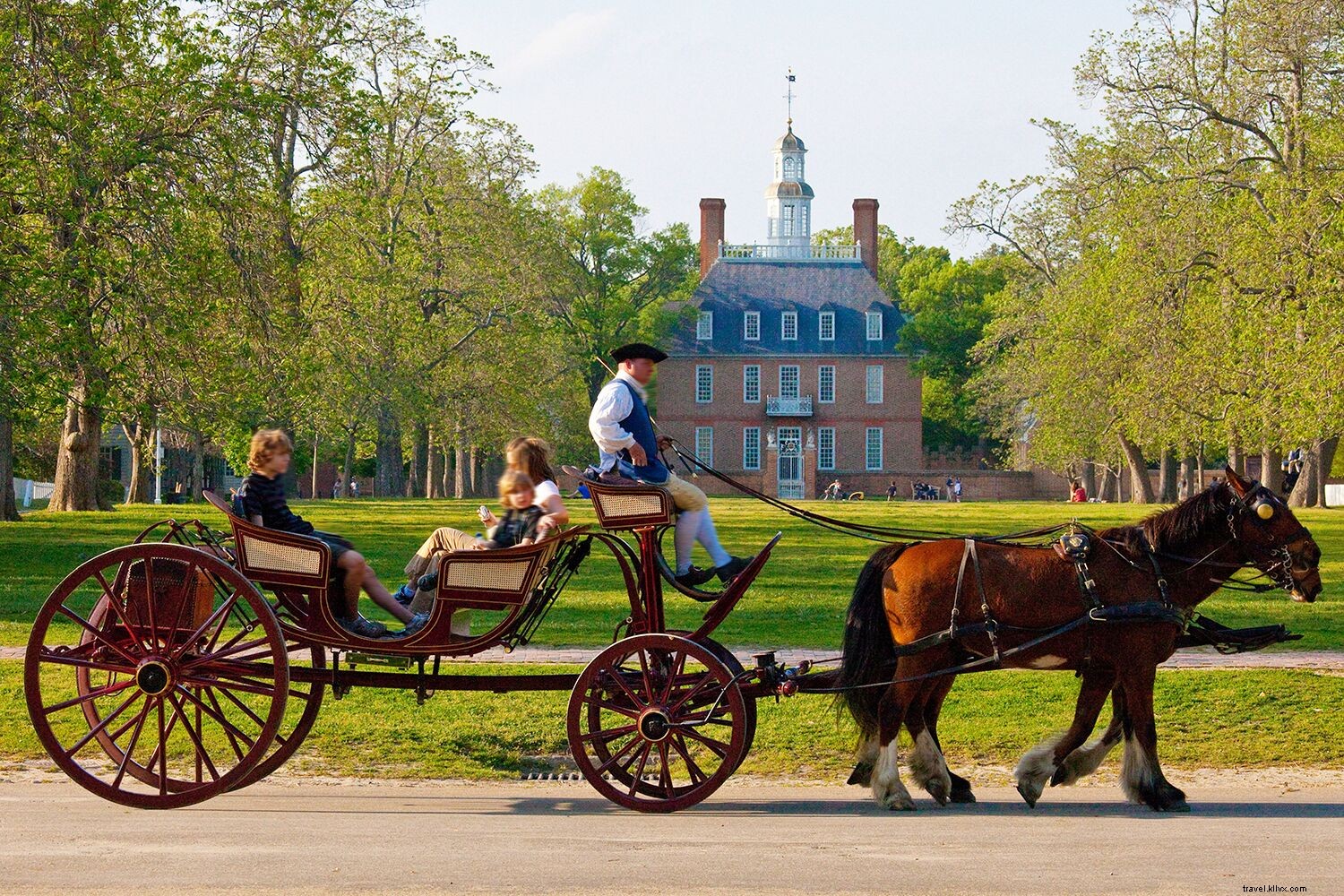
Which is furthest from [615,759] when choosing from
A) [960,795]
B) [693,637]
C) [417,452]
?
[417,452]

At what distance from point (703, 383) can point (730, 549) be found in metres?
57.4

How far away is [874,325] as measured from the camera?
81.8 metres

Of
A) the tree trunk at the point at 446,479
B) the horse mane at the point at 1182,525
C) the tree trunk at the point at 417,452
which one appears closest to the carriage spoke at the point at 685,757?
the horse mane at the point at 1182,525

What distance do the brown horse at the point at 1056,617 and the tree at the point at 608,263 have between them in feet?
204

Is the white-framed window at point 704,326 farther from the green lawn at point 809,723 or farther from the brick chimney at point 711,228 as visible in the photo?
the green lawn at point 809,723

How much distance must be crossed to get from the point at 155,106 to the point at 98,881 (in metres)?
17.3

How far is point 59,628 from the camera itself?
13.7 metres

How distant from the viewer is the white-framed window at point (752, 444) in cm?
8038

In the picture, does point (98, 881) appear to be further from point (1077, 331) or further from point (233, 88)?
point (1077, 331)

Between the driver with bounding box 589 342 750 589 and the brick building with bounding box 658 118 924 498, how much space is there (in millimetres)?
70401

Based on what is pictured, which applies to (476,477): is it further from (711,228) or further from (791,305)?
(711,228)

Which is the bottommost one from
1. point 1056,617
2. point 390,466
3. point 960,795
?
point 960,795

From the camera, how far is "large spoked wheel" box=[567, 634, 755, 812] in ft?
24.3

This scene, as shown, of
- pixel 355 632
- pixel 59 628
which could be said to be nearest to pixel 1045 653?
pixel 355 632
